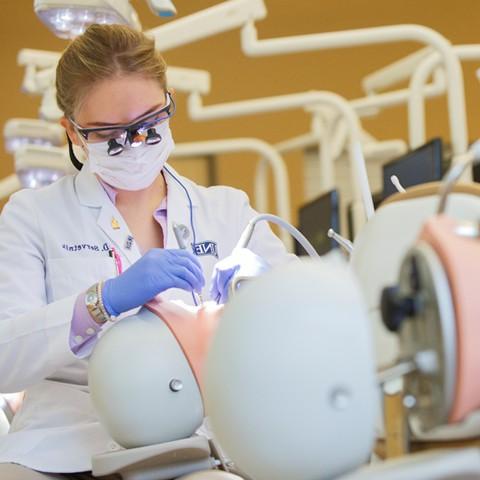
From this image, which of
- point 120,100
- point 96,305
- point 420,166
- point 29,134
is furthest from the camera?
point 29,134

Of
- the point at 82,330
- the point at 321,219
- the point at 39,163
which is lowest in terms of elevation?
the point at 321,219

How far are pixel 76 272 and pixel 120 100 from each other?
0.87 ft

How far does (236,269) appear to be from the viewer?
1.27m

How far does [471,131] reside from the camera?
5.70 metres

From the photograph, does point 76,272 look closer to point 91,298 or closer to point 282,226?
point 91,298

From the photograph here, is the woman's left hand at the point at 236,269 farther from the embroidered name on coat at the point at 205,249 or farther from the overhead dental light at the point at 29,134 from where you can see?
the overhead dental light at the point at 29,134

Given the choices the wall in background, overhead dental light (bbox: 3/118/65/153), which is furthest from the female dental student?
the wall in background

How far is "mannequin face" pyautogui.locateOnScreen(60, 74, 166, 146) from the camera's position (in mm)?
1459

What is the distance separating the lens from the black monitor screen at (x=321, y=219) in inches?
117

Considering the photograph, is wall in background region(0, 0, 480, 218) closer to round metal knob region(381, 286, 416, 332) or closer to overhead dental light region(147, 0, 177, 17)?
overhead dental light region(147, 0, 177, 17)

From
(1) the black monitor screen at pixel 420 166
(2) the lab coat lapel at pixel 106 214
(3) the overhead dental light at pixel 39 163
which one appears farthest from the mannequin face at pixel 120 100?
(3) the overhead dental light at pixel 39 163

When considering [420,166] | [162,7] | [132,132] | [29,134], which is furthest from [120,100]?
[29,134]

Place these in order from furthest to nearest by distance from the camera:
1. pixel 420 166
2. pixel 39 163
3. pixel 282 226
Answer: pixel 39 163 < pixel 420 166 < pixel 282 226

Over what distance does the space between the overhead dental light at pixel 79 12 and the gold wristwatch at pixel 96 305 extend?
93cm
